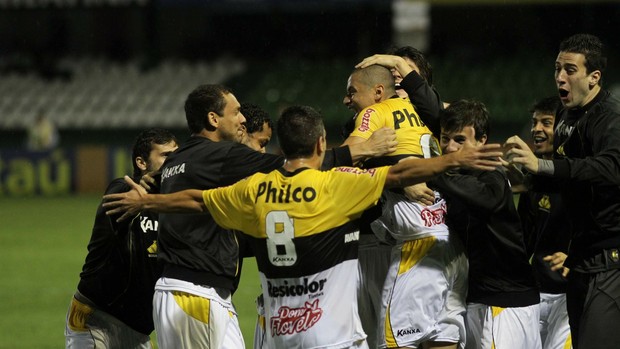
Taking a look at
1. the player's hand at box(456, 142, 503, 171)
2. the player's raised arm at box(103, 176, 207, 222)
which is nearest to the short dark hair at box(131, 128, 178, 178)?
the player's raised arm at box(103, 176, 207, 222)

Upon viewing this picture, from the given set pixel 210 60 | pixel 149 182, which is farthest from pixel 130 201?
pixel 210 60

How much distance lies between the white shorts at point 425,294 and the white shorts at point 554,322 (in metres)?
0.94

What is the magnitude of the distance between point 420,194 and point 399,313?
33.5 inches

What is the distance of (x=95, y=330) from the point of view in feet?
25.7

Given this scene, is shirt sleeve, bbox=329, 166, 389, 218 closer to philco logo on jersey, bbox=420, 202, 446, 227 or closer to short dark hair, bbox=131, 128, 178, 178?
philco logo on jersey, bbox=420, 202, 446, 227

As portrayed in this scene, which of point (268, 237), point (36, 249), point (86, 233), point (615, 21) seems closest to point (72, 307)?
point (268, 237)

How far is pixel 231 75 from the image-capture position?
3616cm

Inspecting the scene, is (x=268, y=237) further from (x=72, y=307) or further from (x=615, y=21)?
Answer: (x=615, y=21)

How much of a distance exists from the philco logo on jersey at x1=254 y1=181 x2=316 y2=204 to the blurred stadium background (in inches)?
748

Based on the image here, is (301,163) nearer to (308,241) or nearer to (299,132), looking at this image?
(299,132)

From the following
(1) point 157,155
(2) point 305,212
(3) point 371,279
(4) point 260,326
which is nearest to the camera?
(2) point 305,212

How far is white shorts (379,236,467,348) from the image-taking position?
23.5 feet

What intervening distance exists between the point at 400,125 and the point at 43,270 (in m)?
10.6

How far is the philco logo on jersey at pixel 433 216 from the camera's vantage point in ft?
23.9
